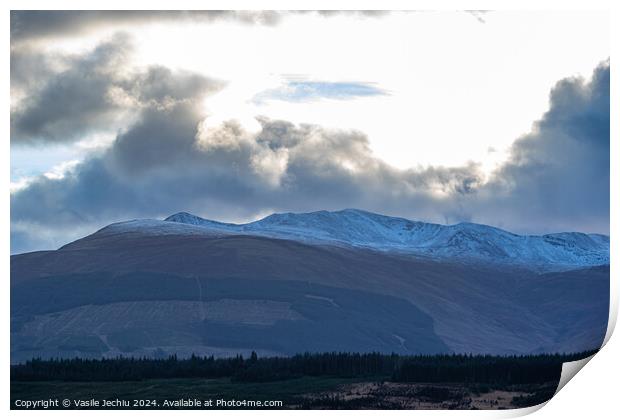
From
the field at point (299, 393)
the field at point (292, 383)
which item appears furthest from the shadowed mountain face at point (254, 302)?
the field at point (299, 393)

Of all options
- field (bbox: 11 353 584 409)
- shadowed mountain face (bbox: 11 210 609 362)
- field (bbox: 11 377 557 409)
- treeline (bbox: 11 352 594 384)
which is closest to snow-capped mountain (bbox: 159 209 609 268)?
shadowed mountain face (bbox: 11 210 609 362)

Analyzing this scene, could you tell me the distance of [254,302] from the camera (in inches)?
5507

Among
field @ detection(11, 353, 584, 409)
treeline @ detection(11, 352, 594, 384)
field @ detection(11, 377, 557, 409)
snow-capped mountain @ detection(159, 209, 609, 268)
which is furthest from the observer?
snow-capped mountain @ detection(159, 209, 609, 268)

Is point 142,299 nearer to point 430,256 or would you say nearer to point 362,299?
point 362,299

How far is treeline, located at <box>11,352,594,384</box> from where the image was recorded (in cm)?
8825

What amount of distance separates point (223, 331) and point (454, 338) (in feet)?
99.2

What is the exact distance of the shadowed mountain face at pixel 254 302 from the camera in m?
133

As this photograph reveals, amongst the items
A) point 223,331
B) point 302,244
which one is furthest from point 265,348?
point 302,244

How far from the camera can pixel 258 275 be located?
14588cm

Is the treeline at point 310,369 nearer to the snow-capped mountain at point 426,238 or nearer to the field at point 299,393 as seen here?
the field at point 299,393

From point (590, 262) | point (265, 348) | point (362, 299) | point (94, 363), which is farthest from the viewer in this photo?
point (590, 262)

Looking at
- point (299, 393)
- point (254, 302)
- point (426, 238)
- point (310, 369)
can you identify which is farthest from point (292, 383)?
point (426, 238)

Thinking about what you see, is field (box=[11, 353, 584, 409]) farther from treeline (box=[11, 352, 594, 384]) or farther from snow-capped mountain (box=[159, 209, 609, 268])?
snow-capped mountain (box=[159, 209, 609, 268])

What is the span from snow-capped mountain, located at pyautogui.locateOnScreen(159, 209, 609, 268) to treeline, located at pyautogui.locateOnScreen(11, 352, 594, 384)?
45967 mm
